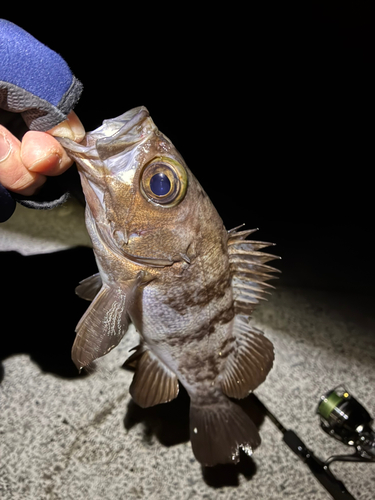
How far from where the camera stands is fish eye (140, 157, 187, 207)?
81 centimetres

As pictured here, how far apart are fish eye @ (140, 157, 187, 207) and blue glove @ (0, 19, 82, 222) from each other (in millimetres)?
224

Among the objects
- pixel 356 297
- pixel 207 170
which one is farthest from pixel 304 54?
pixel 356 297

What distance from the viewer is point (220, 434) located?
115 cm

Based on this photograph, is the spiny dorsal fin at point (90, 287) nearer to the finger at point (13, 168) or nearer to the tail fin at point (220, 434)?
the finger at point (13, 168)

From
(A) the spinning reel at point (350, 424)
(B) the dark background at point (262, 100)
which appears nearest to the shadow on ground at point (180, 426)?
(A) the spinning reel at point (350, 424)

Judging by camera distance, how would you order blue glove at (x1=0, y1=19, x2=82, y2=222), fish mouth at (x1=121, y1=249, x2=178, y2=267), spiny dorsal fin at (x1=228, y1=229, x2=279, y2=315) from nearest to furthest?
blue glove at (x1=0, y1=19, x2=82, y2=222) < fish mouth at (x1=121, y1=249, x2=178, y2=267) < spiny dorsal fin at (x1=228, y1=229, x2=279, y2=315)

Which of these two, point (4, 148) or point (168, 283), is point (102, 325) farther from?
point (4, 148)

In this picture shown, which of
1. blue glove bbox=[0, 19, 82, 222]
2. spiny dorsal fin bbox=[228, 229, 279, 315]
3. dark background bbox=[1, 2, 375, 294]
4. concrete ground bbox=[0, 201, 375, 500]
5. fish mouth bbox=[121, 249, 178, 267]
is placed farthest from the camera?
dark background bbox=[1, 2, 375, 294]

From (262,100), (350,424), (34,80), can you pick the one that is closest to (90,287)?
(34,80)

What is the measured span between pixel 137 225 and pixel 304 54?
1.28m

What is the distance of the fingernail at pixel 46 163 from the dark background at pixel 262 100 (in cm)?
104

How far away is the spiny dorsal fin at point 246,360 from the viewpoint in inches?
45.1

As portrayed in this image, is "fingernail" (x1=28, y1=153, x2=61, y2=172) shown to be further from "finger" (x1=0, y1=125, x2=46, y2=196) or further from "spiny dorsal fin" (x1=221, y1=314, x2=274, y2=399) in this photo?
"spiny dorsal fin" (x1=221, y1=314, x2=274, y2=399)

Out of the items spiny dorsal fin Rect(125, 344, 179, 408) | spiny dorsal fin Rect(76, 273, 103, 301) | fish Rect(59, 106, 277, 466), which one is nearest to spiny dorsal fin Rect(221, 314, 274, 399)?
fish Rect(59, 106, 277, 466)
